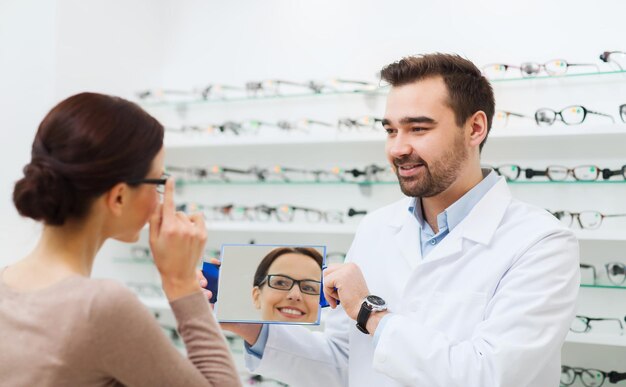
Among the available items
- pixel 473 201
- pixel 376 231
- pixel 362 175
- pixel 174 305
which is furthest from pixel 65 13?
pixel 174 305

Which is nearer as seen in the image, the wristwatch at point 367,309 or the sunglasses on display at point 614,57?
the wristwatch at point 367,309

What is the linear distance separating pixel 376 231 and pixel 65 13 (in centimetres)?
173

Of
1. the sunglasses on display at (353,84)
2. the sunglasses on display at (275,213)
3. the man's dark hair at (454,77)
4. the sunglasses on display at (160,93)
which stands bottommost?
the sunglasses on display at (275,213)

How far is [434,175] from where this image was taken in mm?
1580

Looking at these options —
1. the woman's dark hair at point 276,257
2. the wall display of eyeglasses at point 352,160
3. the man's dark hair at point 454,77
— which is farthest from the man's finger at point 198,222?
the wall display of eyeglasses at point 352,160

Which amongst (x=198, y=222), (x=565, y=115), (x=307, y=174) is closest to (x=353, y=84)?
(x=307, y=174)

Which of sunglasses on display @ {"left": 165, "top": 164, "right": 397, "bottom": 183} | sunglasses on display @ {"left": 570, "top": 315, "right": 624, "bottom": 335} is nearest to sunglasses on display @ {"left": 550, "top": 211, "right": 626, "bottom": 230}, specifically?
sunglasses on display @ {"left": 570, "top": 315, "right": 624, "bottom": 335}

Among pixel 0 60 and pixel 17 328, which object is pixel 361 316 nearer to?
pixel 17 328

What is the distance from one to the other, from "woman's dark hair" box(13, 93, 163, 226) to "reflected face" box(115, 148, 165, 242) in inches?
1.2

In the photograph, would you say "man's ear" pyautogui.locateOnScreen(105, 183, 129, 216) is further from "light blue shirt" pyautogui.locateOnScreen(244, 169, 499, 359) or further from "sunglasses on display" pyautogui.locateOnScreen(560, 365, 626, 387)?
"sunglasses on display" pyautogui.locateOnScreen(560, 365, 626, 387)

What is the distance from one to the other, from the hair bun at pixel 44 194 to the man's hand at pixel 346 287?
688 millimetres

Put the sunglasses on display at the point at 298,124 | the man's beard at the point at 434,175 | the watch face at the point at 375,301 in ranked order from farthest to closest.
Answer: the sunglasses on display at the point at 298,124
the man's beard at the point at 434,175
the watch face at the point at 375,301

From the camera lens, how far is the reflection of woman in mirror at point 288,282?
1.51 meters

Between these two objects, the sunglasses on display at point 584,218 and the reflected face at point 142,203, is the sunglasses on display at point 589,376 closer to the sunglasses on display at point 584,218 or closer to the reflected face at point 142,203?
the sunglasses on display at point 584,218
